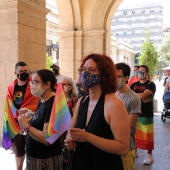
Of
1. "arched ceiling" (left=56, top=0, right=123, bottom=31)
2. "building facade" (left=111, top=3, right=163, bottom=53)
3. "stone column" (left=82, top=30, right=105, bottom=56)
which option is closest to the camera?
"arched ceiling" (left=56, top=0, right=123, bottom=31)

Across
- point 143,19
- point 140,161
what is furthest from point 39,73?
point 143,19

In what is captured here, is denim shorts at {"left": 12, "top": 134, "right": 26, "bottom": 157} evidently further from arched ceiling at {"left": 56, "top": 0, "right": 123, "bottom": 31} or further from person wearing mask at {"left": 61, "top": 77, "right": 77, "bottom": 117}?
arched ceiling at {"left": 56, "top": 0, "right": 123, "bottom": 31}

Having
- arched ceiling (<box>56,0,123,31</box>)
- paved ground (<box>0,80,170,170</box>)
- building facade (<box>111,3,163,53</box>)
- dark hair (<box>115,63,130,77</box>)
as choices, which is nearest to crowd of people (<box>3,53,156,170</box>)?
dark hair (<box>115,63,130,77</box>)

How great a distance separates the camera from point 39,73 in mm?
2498

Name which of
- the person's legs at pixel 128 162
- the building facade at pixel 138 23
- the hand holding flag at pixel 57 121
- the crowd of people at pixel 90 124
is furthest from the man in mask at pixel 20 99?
the building facade at pixel 138 23

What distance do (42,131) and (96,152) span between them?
0.75 metres

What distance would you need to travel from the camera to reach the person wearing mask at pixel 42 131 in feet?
7.32

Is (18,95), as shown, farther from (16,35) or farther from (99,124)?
(99,124)

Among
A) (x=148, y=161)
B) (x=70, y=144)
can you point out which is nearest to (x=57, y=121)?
(x=70, y=144)

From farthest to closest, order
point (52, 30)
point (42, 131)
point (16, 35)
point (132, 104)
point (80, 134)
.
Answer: point (52, 30) < point (16, 35) < point (132, 104) < point (42, 131) < point (80, 134)

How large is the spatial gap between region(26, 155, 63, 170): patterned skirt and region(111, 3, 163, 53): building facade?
104229mm

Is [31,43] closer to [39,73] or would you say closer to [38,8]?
[38,8]

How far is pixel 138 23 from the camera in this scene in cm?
10669

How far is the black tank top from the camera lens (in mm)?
1639
